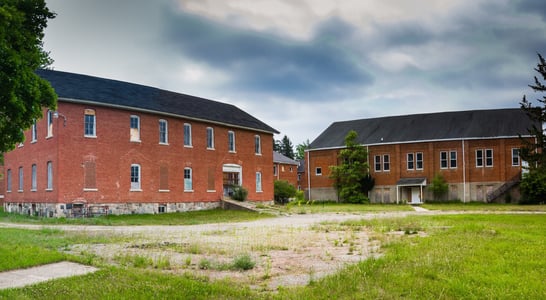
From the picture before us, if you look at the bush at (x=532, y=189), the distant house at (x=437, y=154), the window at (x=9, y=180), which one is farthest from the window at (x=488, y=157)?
the window at (x=9, y=180)

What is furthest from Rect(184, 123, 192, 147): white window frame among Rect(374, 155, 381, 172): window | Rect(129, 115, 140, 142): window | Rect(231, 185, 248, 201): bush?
Rect(374, 155, 381, 172): window

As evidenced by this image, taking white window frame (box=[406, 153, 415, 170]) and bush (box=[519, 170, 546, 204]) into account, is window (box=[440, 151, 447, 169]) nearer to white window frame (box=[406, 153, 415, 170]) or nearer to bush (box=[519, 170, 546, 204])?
white window frame (box=[406, 153, 415, 170])

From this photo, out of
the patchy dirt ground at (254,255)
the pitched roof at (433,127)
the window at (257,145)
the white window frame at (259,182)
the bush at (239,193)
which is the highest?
the pitched roof at (433,127)

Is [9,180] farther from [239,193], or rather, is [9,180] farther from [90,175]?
[239,193]

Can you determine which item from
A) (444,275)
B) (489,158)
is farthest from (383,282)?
(489,158)

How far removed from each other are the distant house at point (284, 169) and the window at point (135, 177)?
43.4 m

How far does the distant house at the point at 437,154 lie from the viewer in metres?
50.5

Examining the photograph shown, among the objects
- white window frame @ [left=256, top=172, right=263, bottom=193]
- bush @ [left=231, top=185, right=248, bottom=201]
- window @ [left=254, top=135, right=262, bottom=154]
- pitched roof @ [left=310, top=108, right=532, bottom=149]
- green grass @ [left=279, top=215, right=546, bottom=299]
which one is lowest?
green grass @ [left=279, top=215, right=546, bottom=299]

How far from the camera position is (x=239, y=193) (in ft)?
130

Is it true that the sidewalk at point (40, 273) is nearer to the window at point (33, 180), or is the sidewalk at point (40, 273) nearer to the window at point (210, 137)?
the window at point (33, 180)

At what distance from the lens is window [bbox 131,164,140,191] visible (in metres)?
32.8

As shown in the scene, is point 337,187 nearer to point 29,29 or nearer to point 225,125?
point 225,125

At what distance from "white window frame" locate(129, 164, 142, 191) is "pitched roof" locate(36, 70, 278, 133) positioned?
383 centimetres

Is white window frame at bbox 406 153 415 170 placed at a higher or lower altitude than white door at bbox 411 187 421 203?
higher
